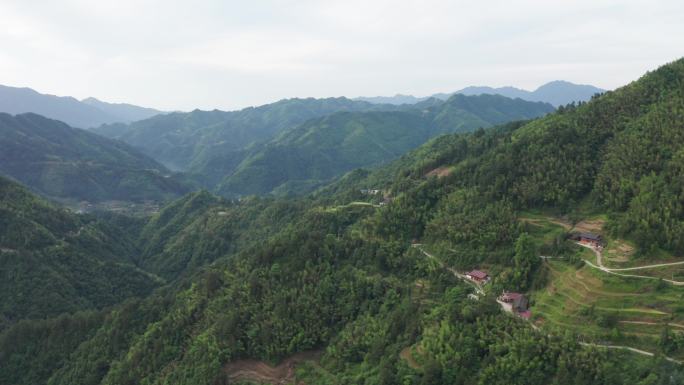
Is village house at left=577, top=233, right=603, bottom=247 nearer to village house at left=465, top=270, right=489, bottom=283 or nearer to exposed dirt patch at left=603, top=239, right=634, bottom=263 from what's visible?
exposed dirt patch at left=603, top=239, right=634, bottom=263

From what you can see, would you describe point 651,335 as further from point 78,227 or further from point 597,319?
point 78,227

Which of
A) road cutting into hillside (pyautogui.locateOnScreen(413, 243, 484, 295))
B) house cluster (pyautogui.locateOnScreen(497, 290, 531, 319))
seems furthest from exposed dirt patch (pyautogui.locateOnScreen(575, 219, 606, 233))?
road cutting into hillside (pyautogui.locateOnScreen(413, 243, 484, 295))

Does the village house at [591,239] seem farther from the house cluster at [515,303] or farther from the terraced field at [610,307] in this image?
the house cluster at [515,303]

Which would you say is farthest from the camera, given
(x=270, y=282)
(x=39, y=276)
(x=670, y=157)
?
(x=39, y=276)

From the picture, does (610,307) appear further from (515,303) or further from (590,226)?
(590,226)

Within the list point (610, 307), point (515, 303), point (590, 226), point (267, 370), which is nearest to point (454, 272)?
point (515, 303)

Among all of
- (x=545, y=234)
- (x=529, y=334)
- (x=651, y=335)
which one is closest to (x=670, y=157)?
(x=545, y=234)

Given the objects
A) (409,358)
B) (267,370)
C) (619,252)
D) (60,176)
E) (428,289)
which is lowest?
(267,370)

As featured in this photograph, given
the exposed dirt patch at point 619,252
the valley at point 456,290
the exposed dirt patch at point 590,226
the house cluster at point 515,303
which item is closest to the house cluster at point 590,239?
the valley at point 456,290
